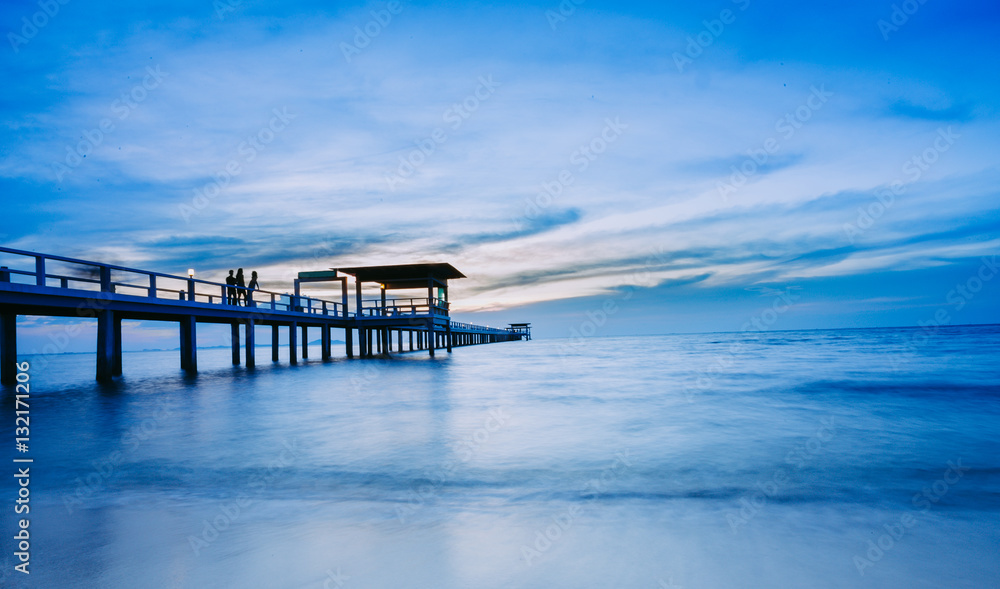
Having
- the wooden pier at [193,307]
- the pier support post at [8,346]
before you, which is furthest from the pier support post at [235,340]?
the pier support post at [8,346]

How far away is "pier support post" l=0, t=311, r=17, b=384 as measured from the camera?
13695mm

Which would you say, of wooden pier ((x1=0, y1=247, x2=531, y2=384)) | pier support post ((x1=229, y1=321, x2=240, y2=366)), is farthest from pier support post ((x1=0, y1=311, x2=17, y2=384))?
pier support post ((x1=229, y1=321, x2=240, y2=366))

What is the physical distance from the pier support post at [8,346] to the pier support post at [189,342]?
522cm

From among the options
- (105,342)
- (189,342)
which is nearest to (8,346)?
(105,342)

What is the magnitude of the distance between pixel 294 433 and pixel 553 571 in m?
6.21

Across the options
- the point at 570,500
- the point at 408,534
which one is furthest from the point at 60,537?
the point at 570,500

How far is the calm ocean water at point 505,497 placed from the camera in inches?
123

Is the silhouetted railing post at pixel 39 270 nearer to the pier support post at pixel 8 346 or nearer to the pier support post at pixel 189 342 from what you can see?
the pier support post at pixel 8 346

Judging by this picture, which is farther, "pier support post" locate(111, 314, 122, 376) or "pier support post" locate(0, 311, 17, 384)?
"pier support post" locate(111, 314, 122, 376)

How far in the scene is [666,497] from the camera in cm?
473

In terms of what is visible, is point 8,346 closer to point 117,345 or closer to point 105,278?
point 105,278

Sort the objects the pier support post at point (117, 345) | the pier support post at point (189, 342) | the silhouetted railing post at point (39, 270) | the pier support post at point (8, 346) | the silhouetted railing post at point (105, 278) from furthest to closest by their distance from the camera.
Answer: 1. the pier support post at point (189, 342)
2. the pier support post at point (117, 345)
3. the silhouetted railing post at point (105, 278)
4. the pier support post at point (8, 346)
5. the silhouetted railing post at point (39, 270)

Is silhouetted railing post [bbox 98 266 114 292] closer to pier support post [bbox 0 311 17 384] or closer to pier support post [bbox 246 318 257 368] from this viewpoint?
pier support post [bbox 0 311 17 384]

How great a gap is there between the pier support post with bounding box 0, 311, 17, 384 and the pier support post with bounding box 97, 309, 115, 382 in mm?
1874
